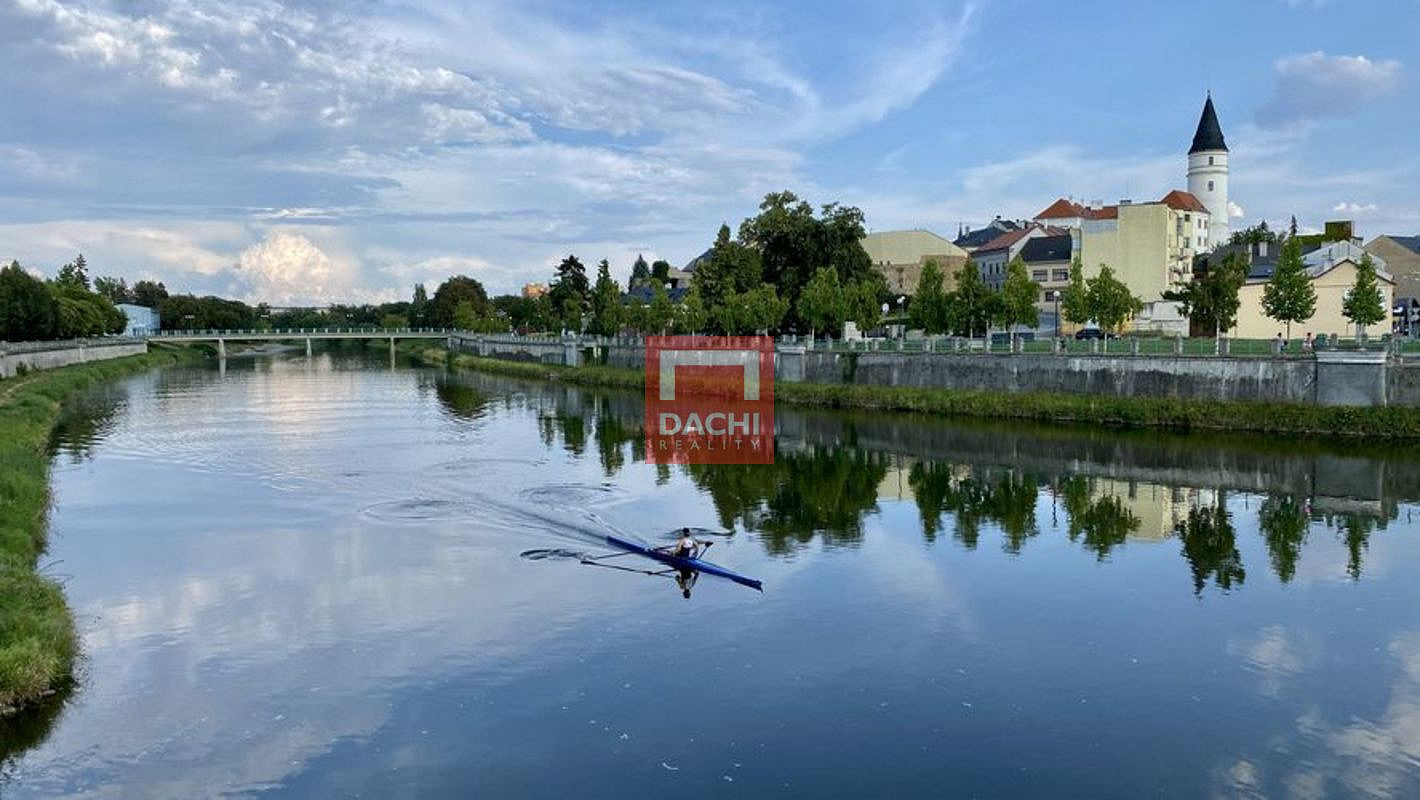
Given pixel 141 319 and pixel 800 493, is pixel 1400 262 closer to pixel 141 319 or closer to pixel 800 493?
pixel 800 493

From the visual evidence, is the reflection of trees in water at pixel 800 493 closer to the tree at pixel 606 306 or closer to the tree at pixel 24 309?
the tree at pixel 606 306

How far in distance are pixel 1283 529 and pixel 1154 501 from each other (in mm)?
4265

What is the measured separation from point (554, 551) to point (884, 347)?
3806 cm

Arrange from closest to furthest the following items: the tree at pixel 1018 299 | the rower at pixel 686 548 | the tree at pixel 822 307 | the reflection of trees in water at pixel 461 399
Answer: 1. the rower at pixel 686 548
2. the tree at pixel 1018 299
3. the reflection of trees in water at pixel 461 399
4. the tree at pixel 822 307

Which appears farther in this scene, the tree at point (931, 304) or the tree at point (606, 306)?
the tree at point (606, 306)

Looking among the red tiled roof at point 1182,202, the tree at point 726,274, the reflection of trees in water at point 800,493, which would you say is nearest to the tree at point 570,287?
the tree at point 726,274

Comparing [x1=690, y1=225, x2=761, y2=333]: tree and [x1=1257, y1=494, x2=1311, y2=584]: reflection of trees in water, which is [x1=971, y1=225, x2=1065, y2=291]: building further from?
[x1=1257, y1=494, x2=1311, y2=584]: reflection of trees in water

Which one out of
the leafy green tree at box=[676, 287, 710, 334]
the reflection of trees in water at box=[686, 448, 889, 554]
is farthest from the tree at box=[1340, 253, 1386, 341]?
the leafy green tree at box=[676, 287, 710, 334]

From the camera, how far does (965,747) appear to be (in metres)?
14.7

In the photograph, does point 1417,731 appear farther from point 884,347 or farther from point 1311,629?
point 884,347

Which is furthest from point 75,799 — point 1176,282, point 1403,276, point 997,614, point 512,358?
point 512,358

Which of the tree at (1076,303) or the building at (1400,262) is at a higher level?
the building at (1400,262)

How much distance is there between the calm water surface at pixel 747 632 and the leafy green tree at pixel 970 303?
73.1ft

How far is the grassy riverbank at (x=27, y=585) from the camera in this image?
619 inches
